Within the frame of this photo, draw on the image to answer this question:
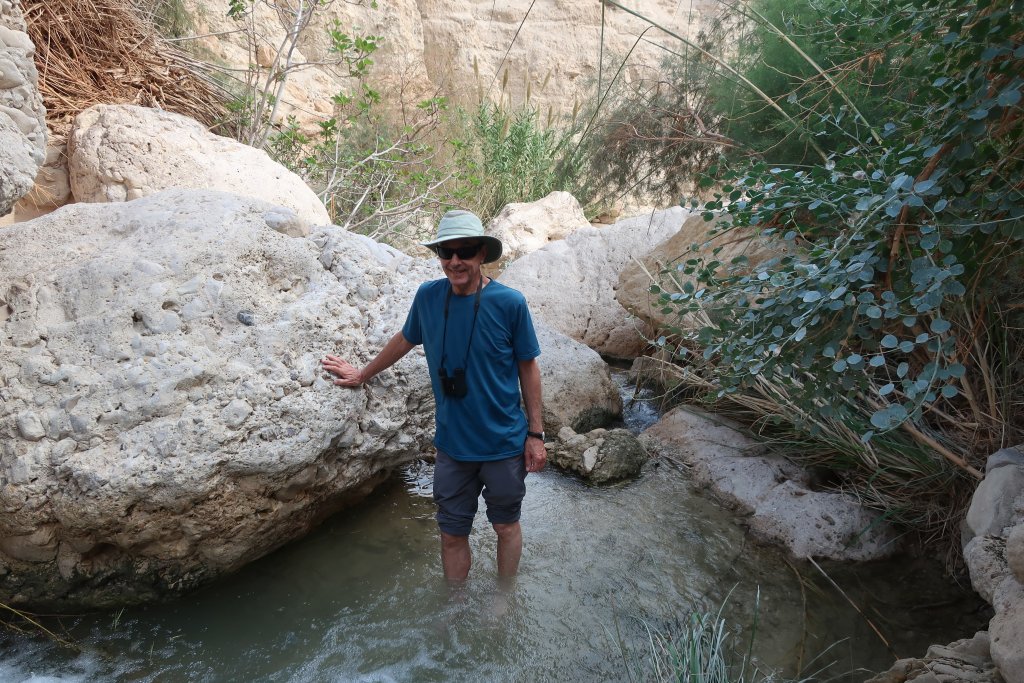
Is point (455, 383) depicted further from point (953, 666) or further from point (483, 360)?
point (953, 666)

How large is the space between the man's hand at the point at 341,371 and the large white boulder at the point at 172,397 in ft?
0.15

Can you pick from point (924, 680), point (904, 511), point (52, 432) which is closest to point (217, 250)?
point (52, 432)

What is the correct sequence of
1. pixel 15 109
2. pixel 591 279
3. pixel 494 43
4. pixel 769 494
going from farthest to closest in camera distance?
1. pixel 494 43
2. pixel 591 279
3. pixel 769 494
4. pixel 15 109

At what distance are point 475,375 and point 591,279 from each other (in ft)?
13.7

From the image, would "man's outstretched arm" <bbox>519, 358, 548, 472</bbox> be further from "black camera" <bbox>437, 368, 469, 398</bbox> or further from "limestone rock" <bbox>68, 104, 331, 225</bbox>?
"limestone rock" <bbox>68, 104, 331, 225</bbox>

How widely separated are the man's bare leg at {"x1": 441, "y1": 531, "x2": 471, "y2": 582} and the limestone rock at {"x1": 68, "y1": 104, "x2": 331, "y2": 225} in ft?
8.65

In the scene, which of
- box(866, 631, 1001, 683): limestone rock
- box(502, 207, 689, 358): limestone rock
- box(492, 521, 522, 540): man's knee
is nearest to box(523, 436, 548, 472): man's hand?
box(492, 521, 522, 540): man's knee

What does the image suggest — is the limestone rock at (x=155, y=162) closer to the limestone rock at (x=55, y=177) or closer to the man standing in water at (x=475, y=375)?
the limestone rock at (x=55, y=177)

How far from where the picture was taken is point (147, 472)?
2570mm

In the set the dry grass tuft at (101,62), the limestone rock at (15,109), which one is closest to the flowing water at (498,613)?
the limestone rock at (15,109)

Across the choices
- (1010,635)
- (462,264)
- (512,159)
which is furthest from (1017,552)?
(512,159)

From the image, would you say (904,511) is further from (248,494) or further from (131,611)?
(131,611)

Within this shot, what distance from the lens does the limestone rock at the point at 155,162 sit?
4.68 m

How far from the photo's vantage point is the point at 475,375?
2756 millimetres
